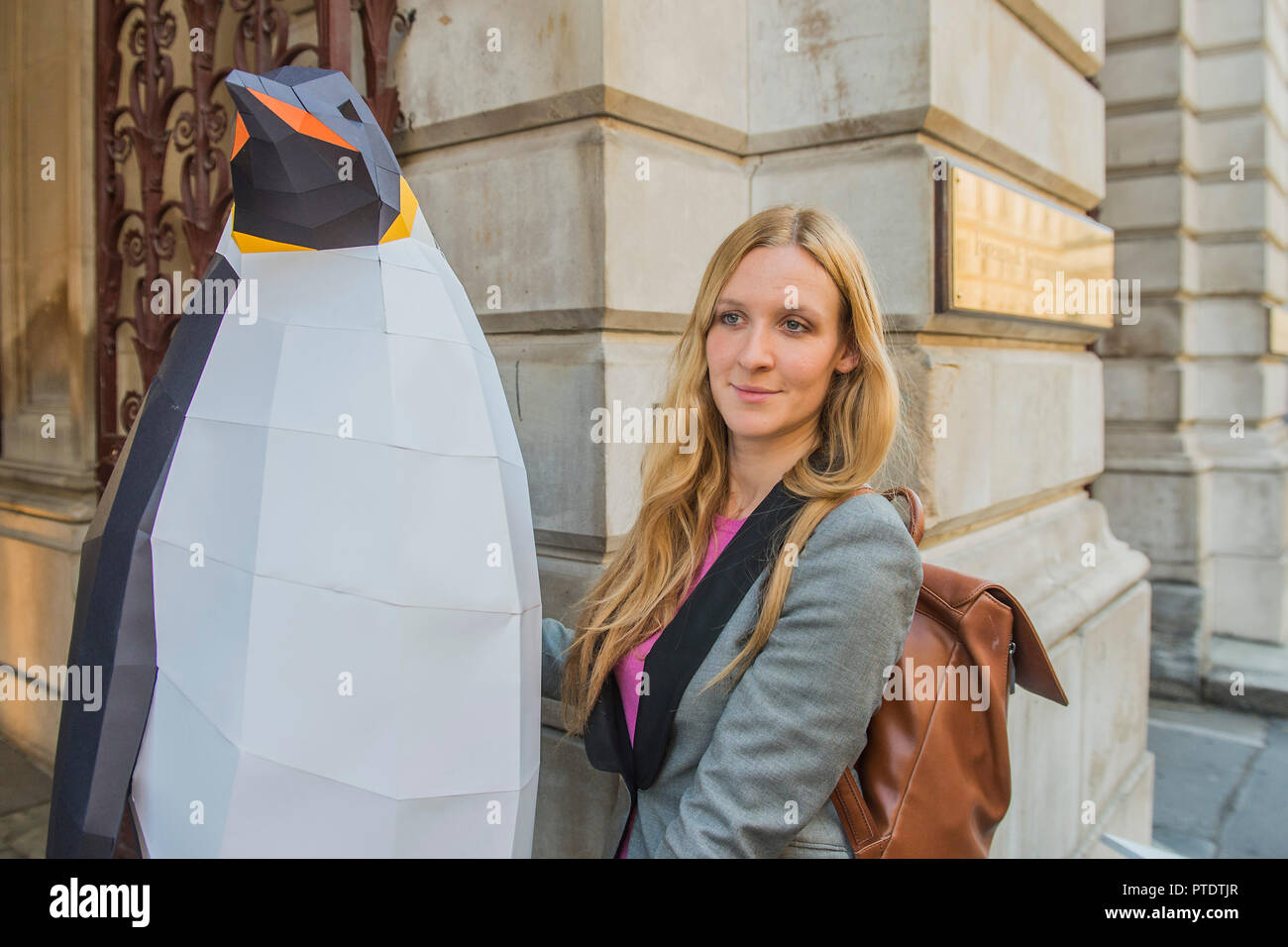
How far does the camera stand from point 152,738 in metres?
1.37

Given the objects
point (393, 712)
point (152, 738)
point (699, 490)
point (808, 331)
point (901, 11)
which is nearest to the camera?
point (393, 712)

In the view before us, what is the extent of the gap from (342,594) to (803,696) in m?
0.67

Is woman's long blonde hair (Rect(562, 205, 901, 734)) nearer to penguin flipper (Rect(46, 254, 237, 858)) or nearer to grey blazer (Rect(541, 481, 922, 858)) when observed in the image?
grey blazer (Rect(541, 481, 922, 858))

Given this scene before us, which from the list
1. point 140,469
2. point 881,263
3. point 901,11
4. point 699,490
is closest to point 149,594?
point 140,469

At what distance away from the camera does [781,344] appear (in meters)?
1.59

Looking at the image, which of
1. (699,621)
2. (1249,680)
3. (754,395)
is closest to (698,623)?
(699,621)

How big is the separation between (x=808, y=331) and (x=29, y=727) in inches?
163

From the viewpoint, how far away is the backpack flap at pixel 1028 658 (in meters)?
1.60

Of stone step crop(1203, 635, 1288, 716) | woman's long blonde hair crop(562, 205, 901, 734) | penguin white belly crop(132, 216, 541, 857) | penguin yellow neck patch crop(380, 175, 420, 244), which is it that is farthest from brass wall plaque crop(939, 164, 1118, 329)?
stone step crop(1203, 635, 1288, 716)

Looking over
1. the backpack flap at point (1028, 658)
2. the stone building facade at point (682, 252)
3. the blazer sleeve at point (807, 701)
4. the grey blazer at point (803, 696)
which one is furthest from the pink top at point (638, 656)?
the stone building facade at point (682, 252)

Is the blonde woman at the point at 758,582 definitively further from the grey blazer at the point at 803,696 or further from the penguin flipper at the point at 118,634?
the penguin flipper at the point at 118,634

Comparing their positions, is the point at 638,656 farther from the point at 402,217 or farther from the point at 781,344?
the point at 402,217

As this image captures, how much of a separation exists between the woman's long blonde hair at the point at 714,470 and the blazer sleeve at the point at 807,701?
7 cm
